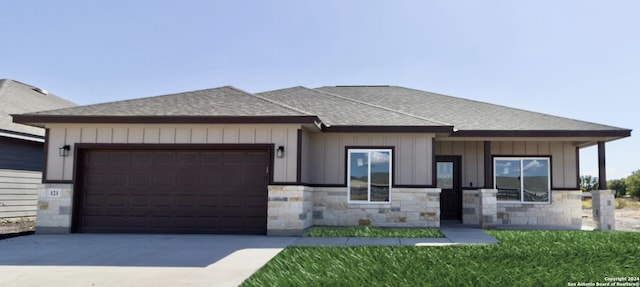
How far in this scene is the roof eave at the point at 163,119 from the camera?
1134 cm

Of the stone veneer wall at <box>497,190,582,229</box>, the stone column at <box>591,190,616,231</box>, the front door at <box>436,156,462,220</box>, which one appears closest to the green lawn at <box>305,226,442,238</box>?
the front door at <box>436,156,462,220</box>

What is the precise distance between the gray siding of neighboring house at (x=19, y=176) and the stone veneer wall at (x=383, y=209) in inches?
365

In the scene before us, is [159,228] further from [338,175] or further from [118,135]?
[338,175]

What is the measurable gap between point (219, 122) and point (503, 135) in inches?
298

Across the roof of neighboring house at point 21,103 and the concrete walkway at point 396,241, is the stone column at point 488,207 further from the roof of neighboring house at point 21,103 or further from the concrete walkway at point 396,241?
the roof of neighboring house at point 21,103

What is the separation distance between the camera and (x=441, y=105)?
56.9ft

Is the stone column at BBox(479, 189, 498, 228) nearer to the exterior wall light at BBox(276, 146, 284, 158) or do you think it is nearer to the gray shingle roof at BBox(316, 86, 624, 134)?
the gray shingle roof at BBox(316, 86, 624, 134)

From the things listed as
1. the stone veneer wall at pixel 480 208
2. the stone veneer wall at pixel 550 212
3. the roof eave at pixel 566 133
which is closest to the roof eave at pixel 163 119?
the stone veneer wall at pixel 480 208

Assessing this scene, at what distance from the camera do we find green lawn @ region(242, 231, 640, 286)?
5.98 meters

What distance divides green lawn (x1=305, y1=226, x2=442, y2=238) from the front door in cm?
348

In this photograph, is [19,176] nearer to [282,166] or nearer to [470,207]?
[282,166]

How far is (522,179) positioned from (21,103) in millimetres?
16641

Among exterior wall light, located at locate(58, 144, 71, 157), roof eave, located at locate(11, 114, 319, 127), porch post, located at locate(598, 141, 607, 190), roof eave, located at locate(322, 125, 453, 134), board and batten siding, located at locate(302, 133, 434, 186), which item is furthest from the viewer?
porch post, located at locate(598, 141, 607, 190)

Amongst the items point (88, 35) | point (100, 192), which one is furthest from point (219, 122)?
point (88, 35)
